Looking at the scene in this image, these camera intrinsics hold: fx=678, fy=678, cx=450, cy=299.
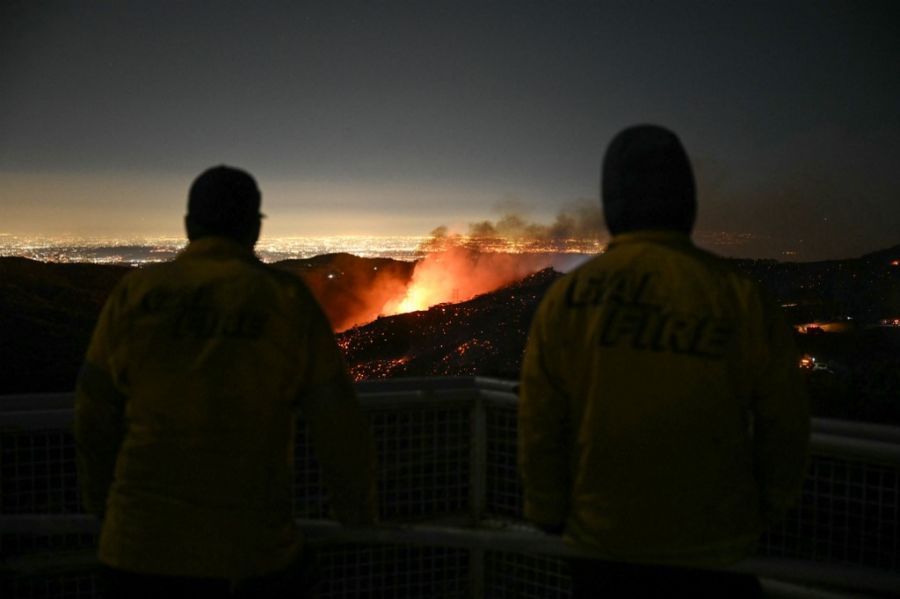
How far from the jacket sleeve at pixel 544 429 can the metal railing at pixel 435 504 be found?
31cm

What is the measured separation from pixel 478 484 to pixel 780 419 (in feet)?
7.94

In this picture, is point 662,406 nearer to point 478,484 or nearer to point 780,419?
point 780,419

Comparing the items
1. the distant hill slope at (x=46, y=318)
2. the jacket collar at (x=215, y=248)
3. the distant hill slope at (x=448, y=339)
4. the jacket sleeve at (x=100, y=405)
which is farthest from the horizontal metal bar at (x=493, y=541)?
the distant hill slope at (x=448, y=339)

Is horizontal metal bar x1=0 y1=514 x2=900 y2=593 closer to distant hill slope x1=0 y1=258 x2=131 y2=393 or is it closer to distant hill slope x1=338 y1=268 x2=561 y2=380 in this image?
distant hill slope x1=0 y1=258 x2=131 y2=393

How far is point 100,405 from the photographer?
2307 millimetres

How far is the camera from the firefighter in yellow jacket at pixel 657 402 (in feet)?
6.46

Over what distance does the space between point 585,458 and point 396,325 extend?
52271 millimetres

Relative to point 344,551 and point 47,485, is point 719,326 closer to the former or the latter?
point 344,551

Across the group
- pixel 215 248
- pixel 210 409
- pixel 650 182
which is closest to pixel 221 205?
pixel 215 248

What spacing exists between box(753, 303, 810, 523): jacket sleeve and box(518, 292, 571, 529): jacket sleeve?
0.60 m

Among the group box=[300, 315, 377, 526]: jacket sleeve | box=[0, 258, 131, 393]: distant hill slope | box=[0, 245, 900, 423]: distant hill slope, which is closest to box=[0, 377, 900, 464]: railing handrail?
box=[300, 315, 377, 526]: jacket sleeve

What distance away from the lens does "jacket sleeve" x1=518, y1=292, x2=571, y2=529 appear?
212 cm

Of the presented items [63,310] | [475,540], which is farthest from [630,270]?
[63,310]

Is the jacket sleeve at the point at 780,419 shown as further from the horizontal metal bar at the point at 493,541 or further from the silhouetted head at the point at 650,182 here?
the silhouetted head at the point at 650,182
